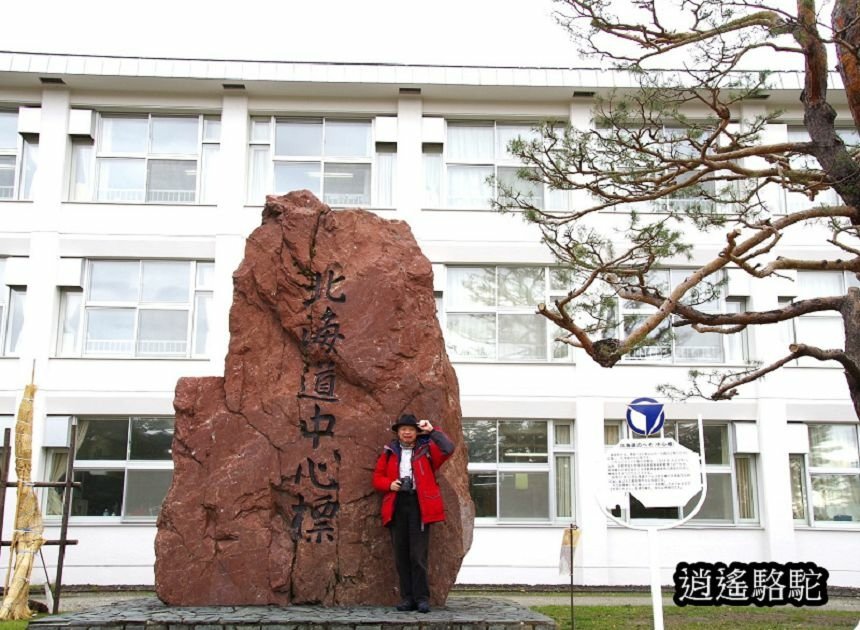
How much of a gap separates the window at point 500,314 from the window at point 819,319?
3893 mm

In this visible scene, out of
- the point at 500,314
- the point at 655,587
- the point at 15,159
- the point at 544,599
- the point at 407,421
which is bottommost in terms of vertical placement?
the point at 544,599

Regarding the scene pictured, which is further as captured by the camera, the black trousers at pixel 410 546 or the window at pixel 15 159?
the window at pixel 15 159

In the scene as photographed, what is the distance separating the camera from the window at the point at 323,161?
15.2 meters

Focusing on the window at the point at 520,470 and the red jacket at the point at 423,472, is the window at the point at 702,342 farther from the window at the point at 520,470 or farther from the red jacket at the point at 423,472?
the red jacket at the point at 423,472

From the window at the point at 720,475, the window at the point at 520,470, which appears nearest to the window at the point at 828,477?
the window at the point at 720,475

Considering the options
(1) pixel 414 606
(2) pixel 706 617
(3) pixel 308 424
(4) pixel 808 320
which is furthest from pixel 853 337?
(4) pixel 808 320

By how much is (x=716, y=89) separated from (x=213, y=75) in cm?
934

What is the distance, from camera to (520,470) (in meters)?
14.3

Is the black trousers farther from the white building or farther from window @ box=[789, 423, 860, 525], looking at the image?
window @ box=[789, 423, 860, 525]

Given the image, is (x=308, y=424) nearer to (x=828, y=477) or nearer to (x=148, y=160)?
(x=148, y=160)

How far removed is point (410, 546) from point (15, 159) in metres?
11.9

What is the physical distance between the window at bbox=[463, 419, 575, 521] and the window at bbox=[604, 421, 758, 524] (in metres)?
0.86

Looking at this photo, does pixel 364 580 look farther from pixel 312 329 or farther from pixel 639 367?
pixel 639 367

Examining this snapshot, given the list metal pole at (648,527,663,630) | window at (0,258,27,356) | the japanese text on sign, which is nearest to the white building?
window at (0,258,27,356)
